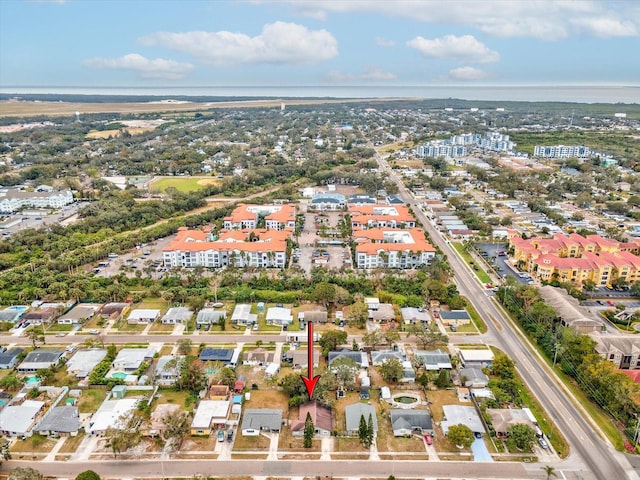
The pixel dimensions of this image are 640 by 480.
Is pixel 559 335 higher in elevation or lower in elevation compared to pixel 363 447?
higher

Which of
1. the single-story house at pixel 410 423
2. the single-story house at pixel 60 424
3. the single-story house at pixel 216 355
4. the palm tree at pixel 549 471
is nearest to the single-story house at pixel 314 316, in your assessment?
the single-story house at pixel 216 355

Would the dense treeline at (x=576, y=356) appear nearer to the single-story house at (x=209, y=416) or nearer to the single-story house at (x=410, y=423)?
the single-story house at (x=410, y=423)

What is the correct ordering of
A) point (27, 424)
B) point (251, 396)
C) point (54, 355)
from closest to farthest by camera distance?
point (27, 424)
point (251, 396)
point (54, 355)

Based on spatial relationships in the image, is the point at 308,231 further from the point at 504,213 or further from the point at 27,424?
the point at 27,424

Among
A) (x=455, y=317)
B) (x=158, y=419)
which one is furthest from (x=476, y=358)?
(x=158, y=419)

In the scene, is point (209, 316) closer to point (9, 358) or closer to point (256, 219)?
point (9, 358)

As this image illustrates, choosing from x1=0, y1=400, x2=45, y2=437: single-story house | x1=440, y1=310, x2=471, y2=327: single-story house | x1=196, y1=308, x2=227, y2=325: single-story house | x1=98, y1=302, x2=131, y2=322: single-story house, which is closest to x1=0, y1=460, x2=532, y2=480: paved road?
x1=0, y1=400, x2=45, y2=437: single-story house

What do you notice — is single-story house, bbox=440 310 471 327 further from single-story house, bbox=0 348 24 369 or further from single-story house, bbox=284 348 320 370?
single-story house, bbox=0 348 24 369

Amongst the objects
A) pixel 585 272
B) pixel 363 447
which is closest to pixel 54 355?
pixel 363 447
